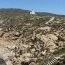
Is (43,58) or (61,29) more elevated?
(61,29)

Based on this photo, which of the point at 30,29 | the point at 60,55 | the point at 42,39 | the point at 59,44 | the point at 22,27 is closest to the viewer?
the point at 60,55

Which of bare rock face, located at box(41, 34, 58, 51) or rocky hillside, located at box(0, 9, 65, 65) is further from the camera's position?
bare rock face, located at box(41, 34, 58, 51)

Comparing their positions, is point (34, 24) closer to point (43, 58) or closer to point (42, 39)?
point (42, 39)

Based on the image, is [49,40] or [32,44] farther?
[32,44]

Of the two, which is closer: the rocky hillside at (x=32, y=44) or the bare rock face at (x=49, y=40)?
the rocky hillside at (x=32, y=44)

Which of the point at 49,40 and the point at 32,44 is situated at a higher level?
the point at 49,40

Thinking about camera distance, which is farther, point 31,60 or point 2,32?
point 2,32

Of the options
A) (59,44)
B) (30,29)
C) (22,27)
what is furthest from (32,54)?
(22,27)

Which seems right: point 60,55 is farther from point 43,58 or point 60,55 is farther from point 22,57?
point 22,57

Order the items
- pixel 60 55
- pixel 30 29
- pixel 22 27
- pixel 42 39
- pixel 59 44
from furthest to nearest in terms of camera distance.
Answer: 1. pixel 22 27
2. pixel 30 29
3. pixel 42 39
4. pixel 59 44
5. pixel 60 55
